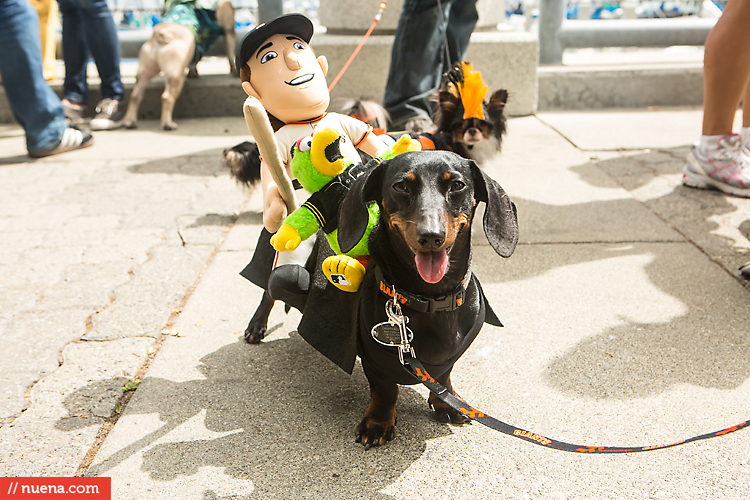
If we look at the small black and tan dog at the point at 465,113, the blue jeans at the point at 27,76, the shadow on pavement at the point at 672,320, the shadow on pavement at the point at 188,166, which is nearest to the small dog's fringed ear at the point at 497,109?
the small black and tan dog at the point at 465,113

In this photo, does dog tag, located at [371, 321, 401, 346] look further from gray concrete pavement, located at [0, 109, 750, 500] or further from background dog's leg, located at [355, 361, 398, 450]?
gray concrete pavement, located at [0, 109, 750, 500]

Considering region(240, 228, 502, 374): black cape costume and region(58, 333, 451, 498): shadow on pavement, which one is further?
region(240, 228, 502, 374): black cape costume

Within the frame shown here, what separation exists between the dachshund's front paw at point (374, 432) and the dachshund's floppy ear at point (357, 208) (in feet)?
1.88

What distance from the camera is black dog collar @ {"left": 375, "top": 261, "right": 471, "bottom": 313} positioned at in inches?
67.1

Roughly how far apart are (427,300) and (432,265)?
0.20m

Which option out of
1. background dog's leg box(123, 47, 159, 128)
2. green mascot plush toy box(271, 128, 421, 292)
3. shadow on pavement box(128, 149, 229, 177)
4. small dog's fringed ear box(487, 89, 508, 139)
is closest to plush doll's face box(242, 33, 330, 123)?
green mascot plush toy box(271, 128, 421, 292)

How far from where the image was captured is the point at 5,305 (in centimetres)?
279

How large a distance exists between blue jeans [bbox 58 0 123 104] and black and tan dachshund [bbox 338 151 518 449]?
496cm

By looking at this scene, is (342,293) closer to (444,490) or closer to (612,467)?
(444,490)

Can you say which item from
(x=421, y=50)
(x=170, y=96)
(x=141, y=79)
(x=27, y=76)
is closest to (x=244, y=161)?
(x=421, y=50)

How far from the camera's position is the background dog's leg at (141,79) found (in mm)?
5664

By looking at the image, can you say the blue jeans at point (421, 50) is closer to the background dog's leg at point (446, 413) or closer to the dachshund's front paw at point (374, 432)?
the background dog's leg at point (446, 413)

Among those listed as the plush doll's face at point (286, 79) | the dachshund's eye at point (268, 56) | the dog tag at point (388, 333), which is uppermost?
the dachshund's eye at point (268, 56)

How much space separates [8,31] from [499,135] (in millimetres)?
3844
